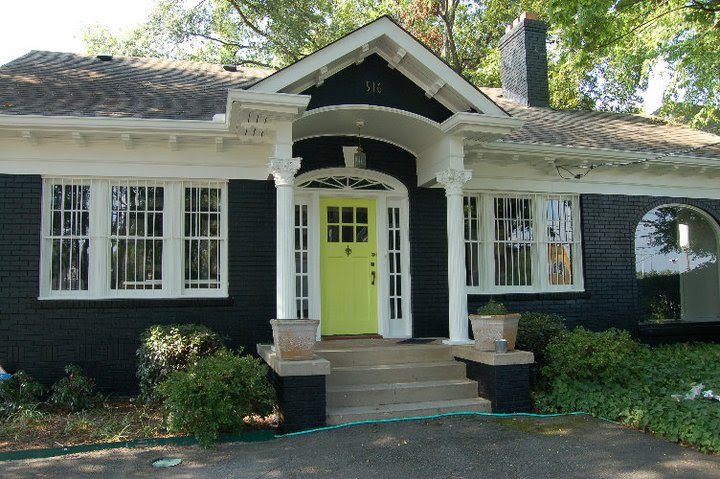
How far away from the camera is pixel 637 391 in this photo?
7090 mm

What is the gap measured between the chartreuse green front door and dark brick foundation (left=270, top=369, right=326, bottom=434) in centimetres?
257

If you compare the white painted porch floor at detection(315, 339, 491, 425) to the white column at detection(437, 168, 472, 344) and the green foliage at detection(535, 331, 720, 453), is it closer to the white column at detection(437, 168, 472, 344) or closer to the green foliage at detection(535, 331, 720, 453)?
Result: the white column at detection(437, 168, 472, 344)

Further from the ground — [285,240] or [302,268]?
[285,240]

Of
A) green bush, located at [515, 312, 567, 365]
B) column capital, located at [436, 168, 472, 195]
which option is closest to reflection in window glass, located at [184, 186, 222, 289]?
column capital, located at [436, 168, 472, 195]

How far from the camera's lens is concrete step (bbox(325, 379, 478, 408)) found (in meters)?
6.80

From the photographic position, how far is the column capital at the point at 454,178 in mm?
8008

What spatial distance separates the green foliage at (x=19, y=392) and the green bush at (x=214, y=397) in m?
2.26

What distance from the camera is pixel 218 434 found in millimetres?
5898

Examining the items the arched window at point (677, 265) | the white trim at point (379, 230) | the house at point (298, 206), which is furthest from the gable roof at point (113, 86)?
the arched window at point (677, 265)

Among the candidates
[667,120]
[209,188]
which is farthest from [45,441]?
[667,120]

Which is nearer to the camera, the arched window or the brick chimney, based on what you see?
the arched window

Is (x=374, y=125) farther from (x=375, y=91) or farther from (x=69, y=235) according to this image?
(x=69, y=235)

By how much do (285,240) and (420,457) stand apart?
299cm

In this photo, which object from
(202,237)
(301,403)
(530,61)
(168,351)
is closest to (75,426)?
(168,351)
